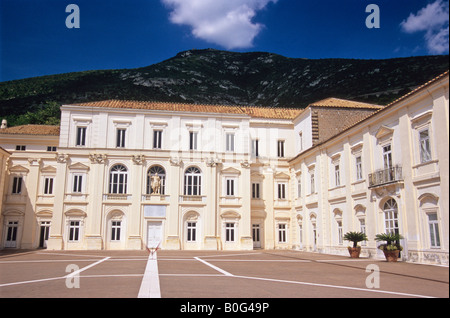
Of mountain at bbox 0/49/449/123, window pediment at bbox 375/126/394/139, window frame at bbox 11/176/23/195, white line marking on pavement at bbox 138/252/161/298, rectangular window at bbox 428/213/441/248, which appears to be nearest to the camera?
white line marking on pavement at bbox 138/252/161/298

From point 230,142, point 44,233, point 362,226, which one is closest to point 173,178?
point 230,142

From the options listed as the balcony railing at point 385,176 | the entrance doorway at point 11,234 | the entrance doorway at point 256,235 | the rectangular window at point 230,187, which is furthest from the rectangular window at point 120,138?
the balcony railing at point 385,176

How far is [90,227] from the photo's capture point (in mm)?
34188

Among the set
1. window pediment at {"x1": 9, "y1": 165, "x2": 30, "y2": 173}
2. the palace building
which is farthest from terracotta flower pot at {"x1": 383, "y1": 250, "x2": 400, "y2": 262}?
window pediment at {"x1": 9, "y1": 165, "x2": 30, "y2": 173}

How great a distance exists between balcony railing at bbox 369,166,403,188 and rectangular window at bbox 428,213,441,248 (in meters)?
2.70

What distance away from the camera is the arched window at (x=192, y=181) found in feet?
119

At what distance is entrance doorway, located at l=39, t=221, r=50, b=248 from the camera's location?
121ft

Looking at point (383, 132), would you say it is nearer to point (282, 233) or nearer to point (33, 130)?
point (282, 233)

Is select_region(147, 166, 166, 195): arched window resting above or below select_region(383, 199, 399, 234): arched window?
above

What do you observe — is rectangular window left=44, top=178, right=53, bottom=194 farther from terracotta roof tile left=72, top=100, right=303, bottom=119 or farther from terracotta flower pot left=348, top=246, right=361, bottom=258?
terracotta flower pot left=348, top=246, right=361, bottom=258

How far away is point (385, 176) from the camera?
2220 cm

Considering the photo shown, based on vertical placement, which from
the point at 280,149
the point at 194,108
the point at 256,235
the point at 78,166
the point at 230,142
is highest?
the point at 194,108

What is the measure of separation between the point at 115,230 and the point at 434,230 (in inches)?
999

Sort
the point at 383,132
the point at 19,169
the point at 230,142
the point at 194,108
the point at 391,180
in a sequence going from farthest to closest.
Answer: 1. the point at 194,108
2. the point at 230,142
3. the point at 19,169
4. the point at 383,132
5. the point at 391,180
